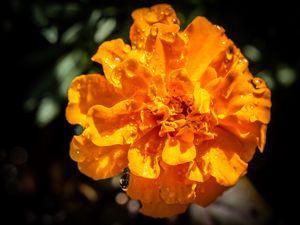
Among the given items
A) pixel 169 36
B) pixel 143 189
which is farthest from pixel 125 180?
pixel 169 36

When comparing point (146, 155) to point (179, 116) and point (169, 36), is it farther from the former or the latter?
point (169, 36)

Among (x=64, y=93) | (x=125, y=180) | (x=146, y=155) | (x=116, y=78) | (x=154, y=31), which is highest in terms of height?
(x=154, y=31)

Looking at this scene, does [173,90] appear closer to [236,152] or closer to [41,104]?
[236,152]

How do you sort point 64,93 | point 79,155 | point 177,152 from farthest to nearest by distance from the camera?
point 64,93 → point 79,155 → point 177,152

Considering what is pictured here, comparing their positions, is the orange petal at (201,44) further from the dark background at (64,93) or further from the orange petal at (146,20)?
the dark background at (64,93)

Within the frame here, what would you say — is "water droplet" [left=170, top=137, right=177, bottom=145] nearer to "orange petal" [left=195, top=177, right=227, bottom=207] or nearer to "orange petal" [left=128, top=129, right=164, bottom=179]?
"orange petal" [left=128, top=129, right=164, bottom=179]
